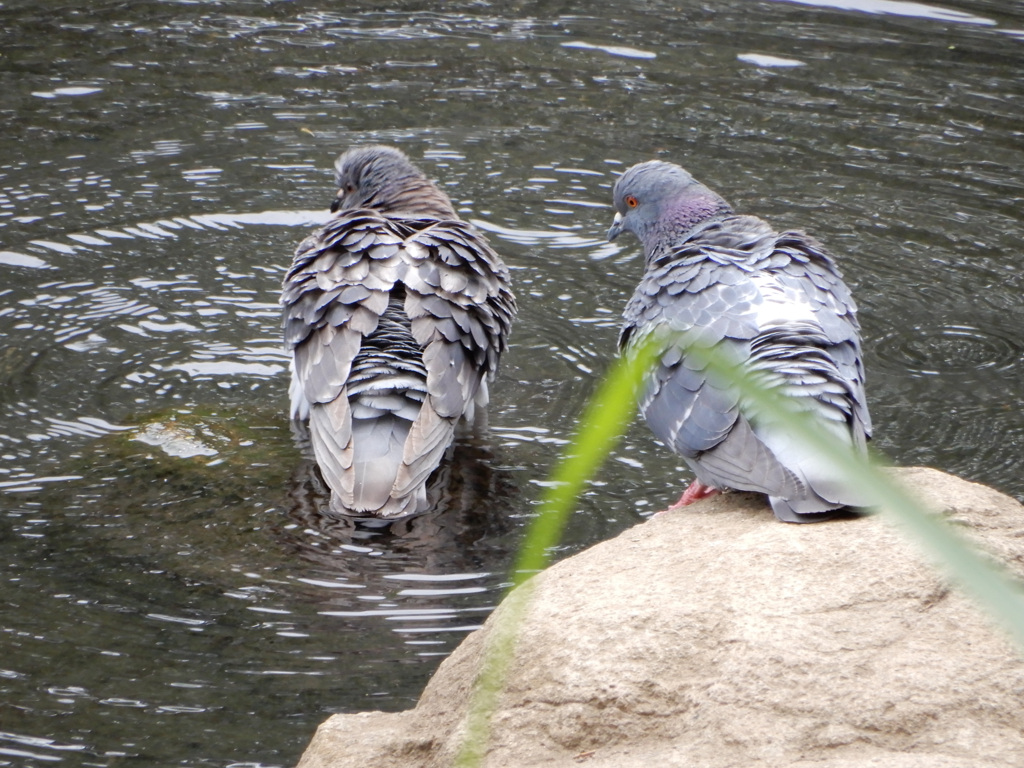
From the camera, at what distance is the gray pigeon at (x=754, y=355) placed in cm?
402

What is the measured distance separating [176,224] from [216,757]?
17.1 ft

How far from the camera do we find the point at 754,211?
8539mm

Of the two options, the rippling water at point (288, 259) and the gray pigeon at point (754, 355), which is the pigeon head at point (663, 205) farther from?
the rippling water at point (288, 259)

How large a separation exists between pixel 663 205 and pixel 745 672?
11.4ft

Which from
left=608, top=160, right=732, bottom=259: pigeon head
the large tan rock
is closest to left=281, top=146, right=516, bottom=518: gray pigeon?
left=608, top=160, right=732, bottom=259: pigeon head

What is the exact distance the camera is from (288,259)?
795cm

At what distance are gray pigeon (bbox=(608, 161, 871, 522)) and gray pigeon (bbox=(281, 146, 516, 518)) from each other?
33.8 inches

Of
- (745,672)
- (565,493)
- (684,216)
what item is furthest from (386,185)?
(565,493)

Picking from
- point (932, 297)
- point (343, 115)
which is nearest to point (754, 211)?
point (932, 297)

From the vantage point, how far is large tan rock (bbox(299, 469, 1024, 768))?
2.68 m

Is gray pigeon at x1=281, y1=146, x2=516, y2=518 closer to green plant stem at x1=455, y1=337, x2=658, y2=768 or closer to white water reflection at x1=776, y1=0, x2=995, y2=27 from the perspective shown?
green plant stem at x1=455, y1=337, x2=658, y2=768

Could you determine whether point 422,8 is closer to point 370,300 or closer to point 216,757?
point 370,300

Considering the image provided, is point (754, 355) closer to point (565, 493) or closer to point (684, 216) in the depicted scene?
point (684, 216)

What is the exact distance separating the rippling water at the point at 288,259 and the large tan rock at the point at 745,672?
44.6 inches
